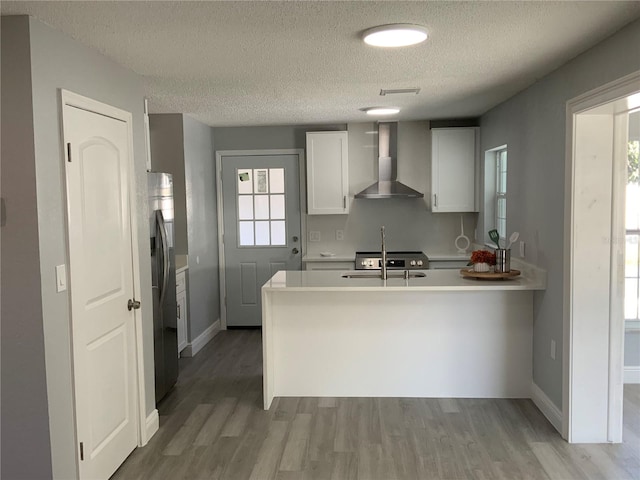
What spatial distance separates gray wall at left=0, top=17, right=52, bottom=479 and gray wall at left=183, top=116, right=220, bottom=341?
2.93 m

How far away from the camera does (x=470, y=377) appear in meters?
4.09

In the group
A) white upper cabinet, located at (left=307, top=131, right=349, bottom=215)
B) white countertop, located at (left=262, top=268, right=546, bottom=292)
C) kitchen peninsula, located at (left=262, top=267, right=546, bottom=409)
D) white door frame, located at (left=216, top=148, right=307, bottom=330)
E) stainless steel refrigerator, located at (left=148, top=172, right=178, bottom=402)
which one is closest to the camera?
white countertop, located at (left=262, top=268, right=546, bottom=292)

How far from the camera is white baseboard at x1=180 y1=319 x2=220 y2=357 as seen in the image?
532 centimetres

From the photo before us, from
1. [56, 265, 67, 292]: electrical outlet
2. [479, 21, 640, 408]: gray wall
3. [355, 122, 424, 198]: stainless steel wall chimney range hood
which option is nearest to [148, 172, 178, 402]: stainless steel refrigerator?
[56, 265, 67, 292]: electrical outlet

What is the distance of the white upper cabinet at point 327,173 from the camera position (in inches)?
232

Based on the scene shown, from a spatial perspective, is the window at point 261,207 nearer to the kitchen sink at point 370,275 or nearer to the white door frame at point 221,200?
the white door frame at point 221,200

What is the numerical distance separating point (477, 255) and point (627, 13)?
81.3 inches

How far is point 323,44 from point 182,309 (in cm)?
320

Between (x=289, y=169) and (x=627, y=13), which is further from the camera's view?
(x=289, y=169)

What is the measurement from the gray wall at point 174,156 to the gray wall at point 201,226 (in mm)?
59

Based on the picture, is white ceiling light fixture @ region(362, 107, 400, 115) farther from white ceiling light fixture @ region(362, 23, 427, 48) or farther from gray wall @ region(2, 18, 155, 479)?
gray wall @ region(2, 18, 155, 479)

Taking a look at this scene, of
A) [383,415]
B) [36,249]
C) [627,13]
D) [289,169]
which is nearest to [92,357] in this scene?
[36,249]

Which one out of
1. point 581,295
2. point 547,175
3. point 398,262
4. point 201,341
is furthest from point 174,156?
point 581,295

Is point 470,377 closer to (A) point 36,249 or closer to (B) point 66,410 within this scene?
(B) point 66,410
